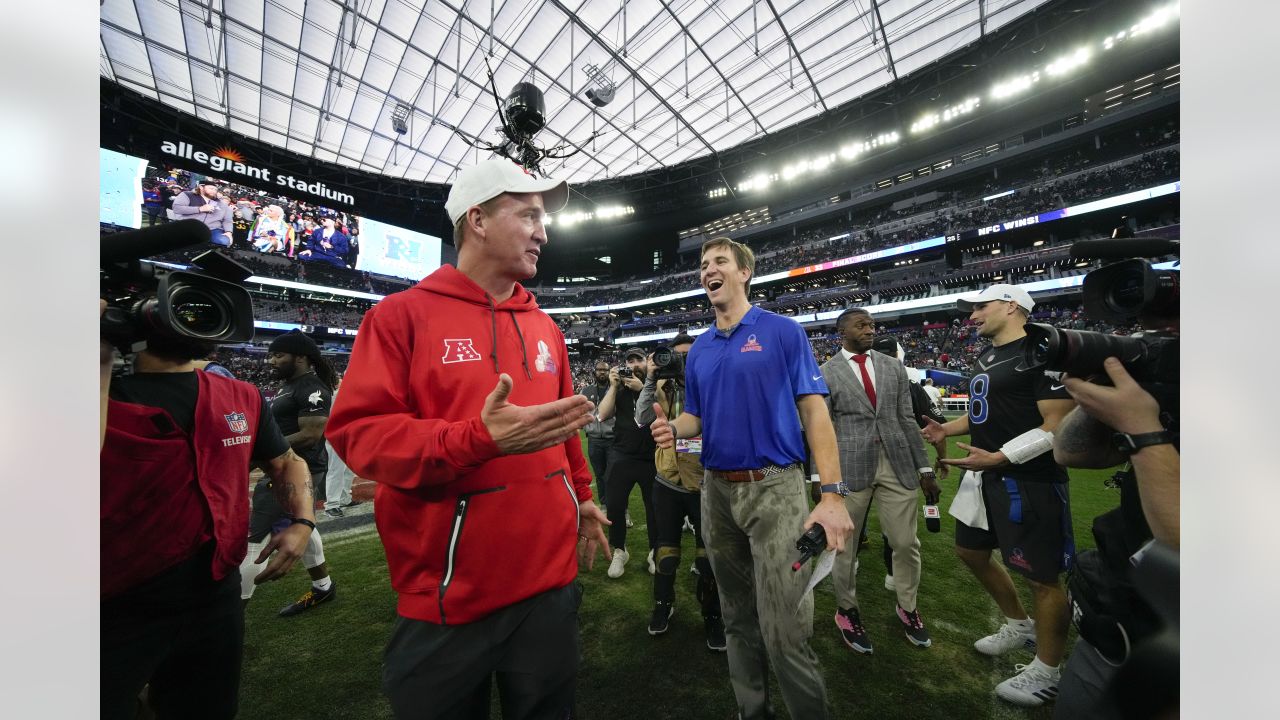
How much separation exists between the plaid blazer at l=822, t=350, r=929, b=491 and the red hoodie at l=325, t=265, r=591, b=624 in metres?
2.70

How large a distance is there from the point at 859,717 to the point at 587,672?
157cm

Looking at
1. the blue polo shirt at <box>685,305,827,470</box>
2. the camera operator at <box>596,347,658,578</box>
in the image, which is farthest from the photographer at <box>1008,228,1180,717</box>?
the camera operator at <box>596,347,658,578</box>

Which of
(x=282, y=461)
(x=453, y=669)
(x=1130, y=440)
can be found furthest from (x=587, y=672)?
(x=1130, y=440)

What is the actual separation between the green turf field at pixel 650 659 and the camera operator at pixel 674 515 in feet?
0.49

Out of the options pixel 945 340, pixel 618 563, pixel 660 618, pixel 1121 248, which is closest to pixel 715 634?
pixel 660 618

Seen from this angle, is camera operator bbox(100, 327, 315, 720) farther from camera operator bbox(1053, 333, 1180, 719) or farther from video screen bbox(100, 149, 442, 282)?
video screen bbox(100, 149, 442, 282)

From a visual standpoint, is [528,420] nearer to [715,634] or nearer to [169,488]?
[169,488]

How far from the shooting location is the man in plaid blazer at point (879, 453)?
3223 mm

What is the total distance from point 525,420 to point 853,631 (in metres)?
3.04

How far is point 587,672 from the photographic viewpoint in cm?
280

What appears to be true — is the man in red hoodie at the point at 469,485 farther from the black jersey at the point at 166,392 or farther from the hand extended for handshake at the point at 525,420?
the black jersey at the point at 166,392

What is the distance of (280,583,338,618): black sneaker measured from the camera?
11.6ft

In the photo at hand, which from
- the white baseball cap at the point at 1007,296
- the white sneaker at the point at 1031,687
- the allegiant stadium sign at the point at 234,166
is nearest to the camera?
the white sneaker at the point at 1031,687

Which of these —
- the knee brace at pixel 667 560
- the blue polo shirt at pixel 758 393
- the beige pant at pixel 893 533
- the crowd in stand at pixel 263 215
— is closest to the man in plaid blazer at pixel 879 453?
the beige pant at pixel 893 533
